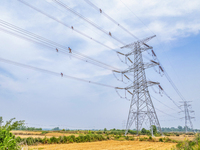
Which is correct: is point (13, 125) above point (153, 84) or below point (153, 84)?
below

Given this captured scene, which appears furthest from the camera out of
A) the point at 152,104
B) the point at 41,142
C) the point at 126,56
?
the point at 126,56

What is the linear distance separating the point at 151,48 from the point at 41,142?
25481 mm

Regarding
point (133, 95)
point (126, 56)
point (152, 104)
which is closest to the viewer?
point (152, 104)

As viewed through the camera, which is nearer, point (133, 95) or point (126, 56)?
point (133, 95)

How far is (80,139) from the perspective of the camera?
1289 inches

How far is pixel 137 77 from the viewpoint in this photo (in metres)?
33.0

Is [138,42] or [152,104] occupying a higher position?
[138,42]

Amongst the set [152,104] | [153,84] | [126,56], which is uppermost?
[126,56]

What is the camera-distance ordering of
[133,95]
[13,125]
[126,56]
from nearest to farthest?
[13,125] < [133,95] < [126,56]

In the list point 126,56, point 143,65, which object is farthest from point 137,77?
point 126,56

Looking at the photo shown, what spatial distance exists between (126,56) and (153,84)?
791 centimetres

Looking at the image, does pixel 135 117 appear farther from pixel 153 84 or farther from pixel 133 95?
pixel 153 84

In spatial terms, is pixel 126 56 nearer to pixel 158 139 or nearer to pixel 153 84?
pixel 153 84

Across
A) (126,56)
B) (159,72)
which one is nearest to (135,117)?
(159,72)
